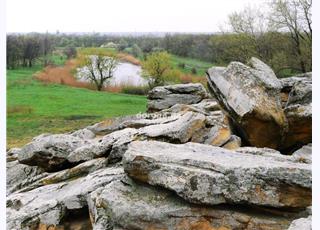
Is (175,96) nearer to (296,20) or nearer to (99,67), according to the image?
(296,20)

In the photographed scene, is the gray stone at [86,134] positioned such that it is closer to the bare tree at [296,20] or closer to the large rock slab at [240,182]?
the large rock slab at [240,182]

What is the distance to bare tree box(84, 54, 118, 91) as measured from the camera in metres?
21.0

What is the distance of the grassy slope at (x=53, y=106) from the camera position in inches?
591

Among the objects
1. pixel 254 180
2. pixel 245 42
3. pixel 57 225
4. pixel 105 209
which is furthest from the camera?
pixel 245 42

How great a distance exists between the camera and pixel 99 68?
2181cm

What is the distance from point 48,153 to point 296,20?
1614cm

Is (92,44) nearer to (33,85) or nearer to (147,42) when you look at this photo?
(33,85)

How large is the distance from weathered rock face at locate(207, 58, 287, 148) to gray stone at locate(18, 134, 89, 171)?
2.22 meters

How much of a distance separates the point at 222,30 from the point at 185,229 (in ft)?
66.3

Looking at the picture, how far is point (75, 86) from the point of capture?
64.6ft

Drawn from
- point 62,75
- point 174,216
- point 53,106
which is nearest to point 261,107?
point 174,216

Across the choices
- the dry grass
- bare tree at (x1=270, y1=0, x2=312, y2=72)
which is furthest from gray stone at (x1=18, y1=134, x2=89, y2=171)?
bare tree at (x1=270, y1=0, x2=312, y2=72)

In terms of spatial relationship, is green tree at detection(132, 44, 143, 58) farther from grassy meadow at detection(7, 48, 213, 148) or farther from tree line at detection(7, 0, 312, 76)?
grassy meadow at detection(7, 48, 213, 148)
